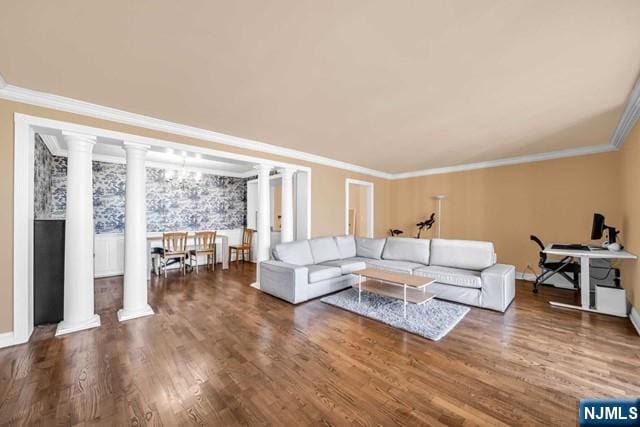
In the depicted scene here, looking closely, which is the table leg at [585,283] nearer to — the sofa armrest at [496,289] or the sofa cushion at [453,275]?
the sofa armrest at [496,289]

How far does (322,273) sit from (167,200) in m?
4.62

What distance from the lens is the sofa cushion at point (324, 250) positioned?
4555 mm

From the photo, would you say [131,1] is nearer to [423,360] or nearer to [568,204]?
[423,360]

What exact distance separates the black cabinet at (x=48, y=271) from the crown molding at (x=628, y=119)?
20.7 feet

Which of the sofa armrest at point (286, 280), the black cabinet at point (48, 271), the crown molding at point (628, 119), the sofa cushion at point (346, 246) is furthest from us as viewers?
the sofa cushion at point (346, 246)

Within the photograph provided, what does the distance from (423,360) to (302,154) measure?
399 centimetres

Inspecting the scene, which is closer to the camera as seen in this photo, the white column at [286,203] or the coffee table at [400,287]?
the coffee table at [400,287]

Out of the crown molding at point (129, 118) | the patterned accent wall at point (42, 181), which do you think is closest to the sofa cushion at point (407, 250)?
the crown molding at point (129, 118)

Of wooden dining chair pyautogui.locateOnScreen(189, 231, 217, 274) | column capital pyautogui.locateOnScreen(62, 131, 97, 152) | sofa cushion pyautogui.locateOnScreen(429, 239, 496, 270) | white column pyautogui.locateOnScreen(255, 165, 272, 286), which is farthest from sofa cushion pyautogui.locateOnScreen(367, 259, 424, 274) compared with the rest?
column capital pyautogui.locateOnScreen(62, 131, 97, 152)

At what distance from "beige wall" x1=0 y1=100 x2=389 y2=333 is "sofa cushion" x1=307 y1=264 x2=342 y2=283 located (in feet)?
4.50

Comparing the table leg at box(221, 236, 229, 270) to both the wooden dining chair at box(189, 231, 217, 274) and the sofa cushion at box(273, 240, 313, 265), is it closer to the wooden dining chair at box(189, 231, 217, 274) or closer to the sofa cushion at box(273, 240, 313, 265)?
the wooden dining chair at box(189, 231, 217, 274)

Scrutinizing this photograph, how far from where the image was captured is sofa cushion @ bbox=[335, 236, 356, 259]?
5.02 metres

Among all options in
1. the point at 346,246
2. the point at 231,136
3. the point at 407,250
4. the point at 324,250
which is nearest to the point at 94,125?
the point at 231,136

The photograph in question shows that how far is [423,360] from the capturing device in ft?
7.12
